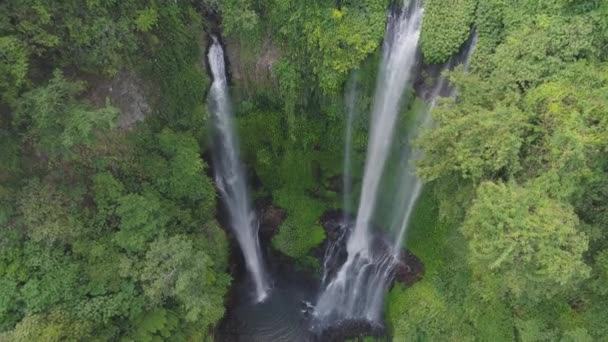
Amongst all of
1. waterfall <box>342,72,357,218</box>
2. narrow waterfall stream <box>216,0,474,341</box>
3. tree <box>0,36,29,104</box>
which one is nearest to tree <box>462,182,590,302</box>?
narrow waterfall stream <box>216,0,474,341</box>

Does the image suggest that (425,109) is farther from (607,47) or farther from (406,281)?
(406,281)

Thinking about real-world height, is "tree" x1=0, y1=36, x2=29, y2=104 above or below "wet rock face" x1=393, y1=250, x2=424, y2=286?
above

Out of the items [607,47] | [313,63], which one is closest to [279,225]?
[313,63]

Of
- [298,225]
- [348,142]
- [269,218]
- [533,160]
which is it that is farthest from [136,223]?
[533,160]

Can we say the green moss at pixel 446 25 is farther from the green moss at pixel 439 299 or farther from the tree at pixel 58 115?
the tree at pixel 58 115

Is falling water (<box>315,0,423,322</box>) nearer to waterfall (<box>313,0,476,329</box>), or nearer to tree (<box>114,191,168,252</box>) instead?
waterfall (<box>313,0,476,329</box>)

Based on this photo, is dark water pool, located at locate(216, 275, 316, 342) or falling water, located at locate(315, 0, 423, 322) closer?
falling water, located at locate(315, 0, 423, 322)

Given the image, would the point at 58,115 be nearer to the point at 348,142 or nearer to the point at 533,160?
the point at 348,142

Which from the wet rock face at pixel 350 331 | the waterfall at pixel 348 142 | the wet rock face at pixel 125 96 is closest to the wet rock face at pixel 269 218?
the waterfall at pixel 348 142
